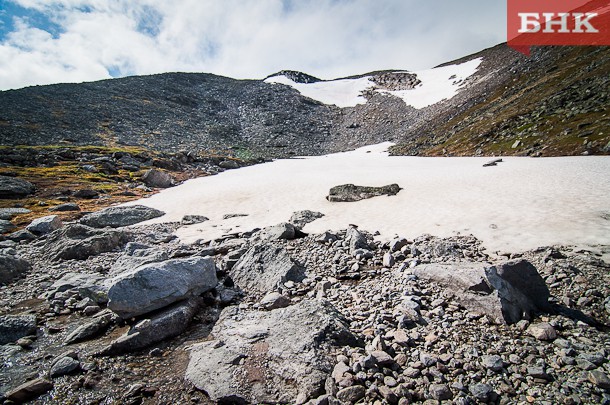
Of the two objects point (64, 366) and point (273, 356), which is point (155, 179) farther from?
point (273, 356)

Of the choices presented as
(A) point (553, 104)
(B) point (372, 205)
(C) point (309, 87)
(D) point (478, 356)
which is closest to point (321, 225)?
(B) point (372, 205)

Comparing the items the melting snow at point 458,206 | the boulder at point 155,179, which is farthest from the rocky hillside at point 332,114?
the boulder at point 155,179

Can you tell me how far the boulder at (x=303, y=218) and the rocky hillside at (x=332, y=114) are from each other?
112 feet

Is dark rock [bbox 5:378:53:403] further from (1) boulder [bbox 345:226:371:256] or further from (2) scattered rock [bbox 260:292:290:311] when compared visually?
(1) boulder [bbox 345:226:371:256]

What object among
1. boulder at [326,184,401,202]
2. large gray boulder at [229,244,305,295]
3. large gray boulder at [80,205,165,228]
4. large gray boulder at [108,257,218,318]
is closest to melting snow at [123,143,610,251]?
boulder at [326,184,401,202]

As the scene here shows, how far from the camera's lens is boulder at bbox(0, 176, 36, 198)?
29.8 meters

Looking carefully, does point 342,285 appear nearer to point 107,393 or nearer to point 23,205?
point 107,393

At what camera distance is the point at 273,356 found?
595 cm

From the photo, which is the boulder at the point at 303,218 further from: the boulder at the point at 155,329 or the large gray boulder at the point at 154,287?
the boulder at the point at 155,329

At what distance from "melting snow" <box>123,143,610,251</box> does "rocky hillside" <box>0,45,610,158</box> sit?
1855 centimetres

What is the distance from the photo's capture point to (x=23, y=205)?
1057 inches

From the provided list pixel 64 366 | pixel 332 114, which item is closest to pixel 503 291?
pixel 64 366

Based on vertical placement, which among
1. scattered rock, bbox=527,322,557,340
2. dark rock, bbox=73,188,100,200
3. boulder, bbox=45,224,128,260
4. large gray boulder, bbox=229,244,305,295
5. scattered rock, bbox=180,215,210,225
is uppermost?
dark rock, bbox=73,188,100,200

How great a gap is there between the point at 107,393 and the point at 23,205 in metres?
31.3
